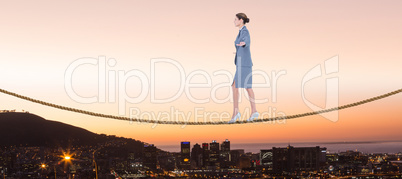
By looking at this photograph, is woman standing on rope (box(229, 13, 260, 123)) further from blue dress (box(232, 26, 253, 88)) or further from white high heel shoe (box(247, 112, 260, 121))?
white high heel shoe (box(247, 112, 260, 121))

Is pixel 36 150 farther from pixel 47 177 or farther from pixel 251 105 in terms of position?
pixel 251 105

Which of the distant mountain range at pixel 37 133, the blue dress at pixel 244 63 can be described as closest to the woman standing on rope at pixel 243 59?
the blue dress at pixel 244 63

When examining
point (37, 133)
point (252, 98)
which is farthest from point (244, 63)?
point (37, 133)

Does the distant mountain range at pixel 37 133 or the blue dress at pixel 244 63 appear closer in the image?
the blue dress at pixel 244 63

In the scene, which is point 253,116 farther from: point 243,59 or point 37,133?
point 37,133

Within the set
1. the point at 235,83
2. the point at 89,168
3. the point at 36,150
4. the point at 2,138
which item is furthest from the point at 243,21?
the point at 2,138

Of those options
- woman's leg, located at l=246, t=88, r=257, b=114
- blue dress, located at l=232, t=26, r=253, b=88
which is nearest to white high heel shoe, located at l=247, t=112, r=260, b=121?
woman's leg, located at l=246, t=88, r=257, b=114

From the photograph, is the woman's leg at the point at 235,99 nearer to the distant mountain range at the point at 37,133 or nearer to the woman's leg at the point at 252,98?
the woman's leg at the point at 252,98
